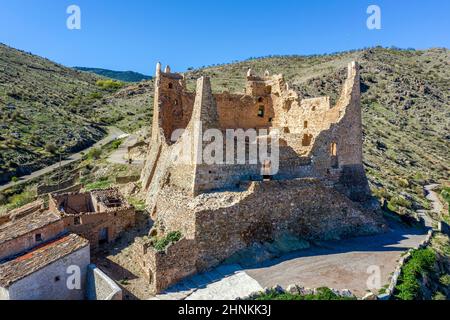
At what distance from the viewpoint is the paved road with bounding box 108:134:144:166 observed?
38.2 meters

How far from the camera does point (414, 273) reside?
16.0 meters

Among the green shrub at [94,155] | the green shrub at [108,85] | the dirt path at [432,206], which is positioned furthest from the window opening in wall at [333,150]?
the green shrub at [108,85]

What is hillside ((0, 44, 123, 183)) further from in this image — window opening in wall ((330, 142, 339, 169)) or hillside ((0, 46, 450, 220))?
window opening in wall ((330, 142, 339, 169))

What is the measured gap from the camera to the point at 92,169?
1529 inches

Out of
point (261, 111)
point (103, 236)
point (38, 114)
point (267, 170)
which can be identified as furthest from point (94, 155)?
point (267, 170)

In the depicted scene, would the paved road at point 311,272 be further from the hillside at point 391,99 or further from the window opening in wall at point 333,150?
the hillside at point 391,99

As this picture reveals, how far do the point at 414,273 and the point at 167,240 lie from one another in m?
9.93

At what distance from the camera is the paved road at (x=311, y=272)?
14445 mm

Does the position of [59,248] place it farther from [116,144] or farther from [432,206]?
[116,144]

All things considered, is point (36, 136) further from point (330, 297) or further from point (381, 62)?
point (381, 62)

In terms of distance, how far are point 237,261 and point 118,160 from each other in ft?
86.7

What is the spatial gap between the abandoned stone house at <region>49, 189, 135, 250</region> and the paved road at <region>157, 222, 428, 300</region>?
5.73 meters

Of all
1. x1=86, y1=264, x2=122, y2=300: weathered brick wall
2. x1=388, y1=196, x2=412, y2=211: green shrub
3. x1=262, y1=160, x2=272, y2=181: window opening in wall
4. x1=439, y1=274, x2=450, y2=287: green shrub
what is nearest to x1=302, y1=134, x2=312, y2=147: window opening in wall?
x1=262, y1=160, x2=272, y2=181: window opening in wall
